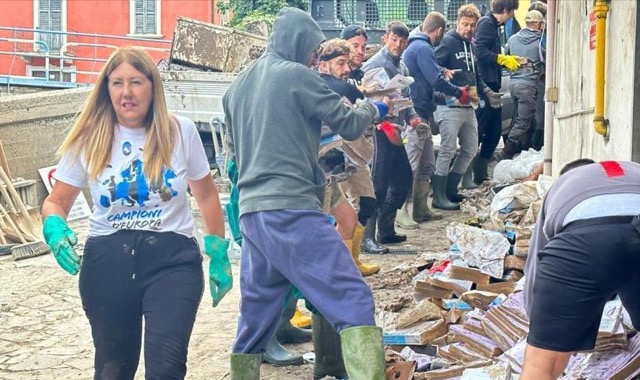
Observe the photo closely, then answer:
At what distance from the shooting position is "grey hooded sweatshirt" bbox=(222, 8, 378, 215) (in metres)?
4.74

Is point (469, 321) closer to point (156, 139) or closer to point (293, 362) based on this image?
point (293, 362)

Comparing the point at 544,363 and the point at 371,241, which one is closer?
the point at 544,363

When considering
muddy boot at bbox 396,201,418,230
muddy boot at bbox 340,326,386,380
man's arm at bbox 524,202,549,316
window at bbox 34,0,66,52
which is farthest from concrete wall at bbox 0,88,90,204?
window at bbox 34,0,66,52

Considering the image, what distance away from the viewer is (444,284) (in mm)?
6648

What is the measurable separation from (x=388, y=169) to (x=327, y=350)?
3.63 m

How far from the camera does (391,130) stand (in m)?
8.49

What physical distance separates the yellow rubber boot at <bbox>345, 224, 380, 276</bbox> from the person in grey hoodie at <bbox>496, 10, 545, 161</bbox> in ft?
12.7

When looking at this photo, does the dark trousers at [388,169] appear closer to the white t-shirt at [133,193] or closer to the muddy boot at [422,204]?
the muddy boot at [422,204]

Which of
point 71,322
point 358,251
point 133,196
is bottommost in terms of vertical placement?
point 71,322

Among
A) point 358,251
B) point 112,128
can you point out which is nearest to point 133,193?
point 112,128

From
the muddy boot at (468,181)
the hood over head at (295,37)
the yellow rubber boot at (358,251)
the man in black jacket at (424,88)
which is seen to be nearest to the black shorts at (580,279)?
the hood over head at (295,37)

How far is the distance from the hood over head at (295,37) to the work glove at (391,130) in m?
3.46

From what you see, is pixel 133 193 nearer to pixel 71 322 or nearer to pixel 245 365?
pixel 245 365

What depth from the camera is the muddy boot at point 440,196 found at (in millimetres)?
10930
